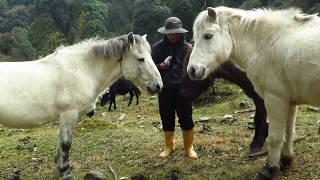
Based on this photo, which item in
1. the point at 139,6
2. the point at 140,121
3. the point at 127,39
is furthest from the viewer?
the point at 139,6

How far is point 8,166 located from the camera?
7496 mm

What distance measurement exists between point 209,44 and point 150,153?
2.78 metres

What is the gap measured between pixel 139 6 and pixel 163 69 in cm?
3934

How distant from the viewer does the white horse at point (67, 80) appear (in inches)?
222

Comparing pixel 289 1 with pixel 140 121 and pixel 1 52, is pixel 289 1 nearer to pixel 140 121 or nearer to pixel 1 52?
pixel 140 121

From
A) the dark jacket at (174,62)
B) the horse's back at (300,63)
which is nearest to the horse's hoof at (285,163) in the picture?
the horse's back at (300,63)

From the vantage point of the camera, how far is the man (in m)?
6.65

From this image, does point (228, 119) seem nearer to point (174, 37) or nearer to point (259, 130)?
point (259, 130)

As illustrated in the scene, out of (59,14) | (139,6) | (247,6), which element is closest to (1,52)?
(59,14)

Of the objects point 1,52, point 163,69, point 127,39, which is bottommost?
point 1,52

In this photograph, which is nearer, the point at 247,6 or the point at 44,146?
the point at 44,146

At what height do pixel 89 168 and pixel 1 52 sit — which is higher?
pixel 89 168

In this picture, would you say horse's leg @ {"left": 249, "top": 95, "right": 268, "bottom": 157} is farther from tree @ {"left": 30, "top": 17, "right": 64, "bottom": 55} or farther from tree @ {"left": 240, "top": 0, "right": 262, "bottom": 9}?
tree @ {"left": 30, "top": 17, "right": 64, "bottom": 55}

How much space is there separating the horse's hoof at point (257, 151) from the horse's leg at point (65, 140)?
8.74 feet
